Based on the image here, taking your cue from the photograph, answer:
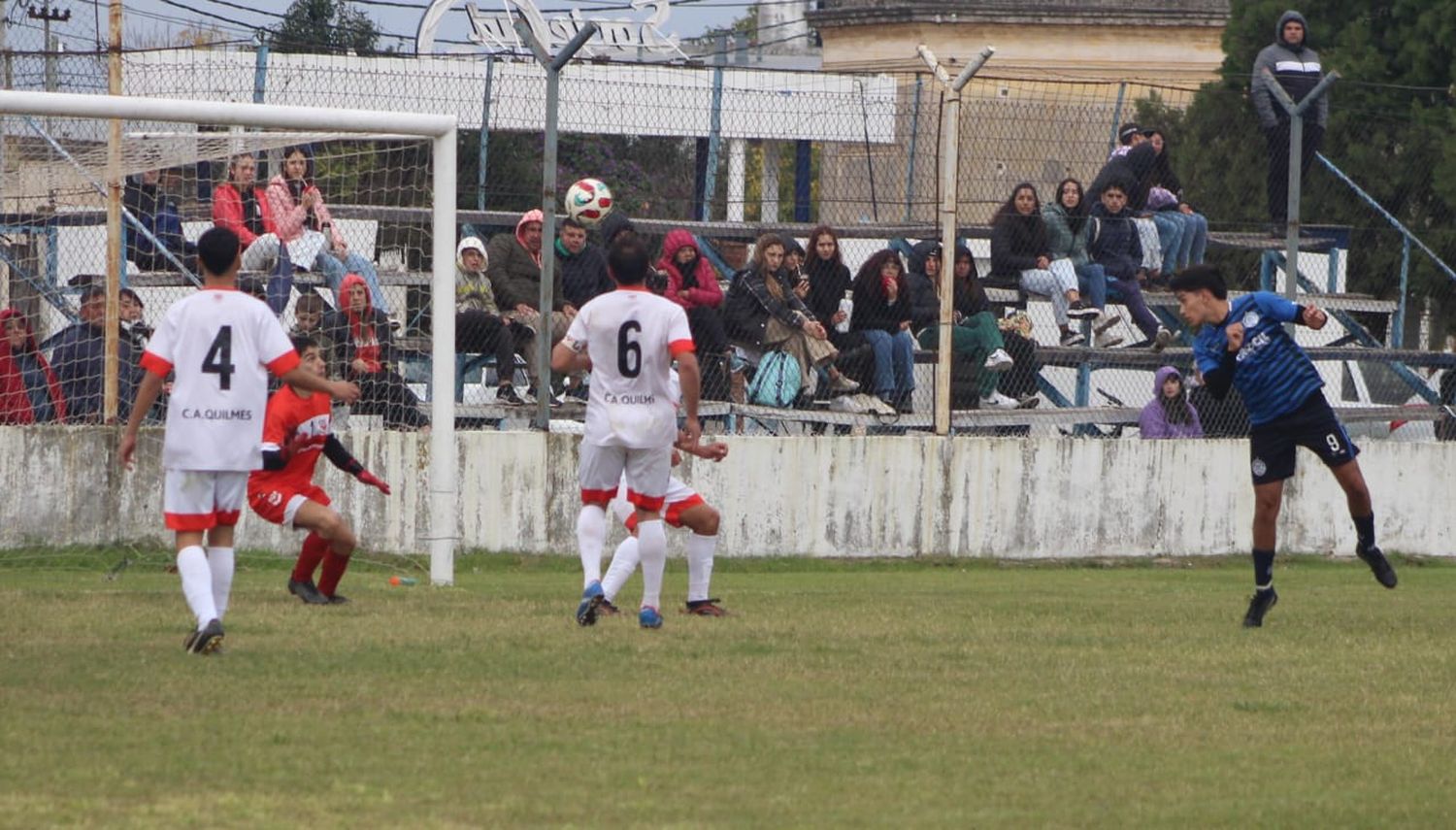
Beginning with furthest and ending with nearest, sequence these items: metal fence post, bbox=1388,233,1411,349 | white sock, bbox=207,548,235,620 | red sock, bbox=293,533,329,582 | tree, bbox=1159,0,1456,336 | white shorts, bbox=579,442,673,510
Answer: tree, bbox=1159,0,1456,336
metal fence post, bbox=1388,233,1411,349
red sock, bbox=293,533,329,582
white shorts, bbox=579,442,673,510
white sock, bbox=207,548,235,620

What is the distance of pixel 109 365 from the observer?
1528cm

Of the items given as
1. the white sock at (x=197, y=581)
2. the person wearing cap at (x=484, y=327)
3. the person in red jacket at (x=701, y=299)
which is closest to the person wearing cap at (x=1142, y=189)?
Answer: the person in red jacket at (x=701, y=299)

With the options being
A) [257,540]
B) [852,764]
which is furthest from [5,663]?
[257,540]

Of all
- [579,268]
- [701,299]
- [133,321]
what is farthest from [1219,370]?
[133,321]

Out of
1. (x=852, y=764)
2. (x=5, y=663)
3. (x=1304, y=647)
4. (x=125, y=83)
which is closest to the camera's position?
(x=852, y=764)

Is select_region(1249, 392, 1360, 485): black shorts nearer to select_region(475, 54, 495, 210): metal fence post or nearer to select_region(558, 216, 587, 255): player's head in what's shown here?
select_region(558, 216, 587, 255): player's head

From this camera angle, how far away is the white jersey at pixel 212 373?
9.03 meters

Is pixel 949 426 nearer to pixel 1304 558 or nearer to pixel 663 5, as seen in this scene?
pixel 1304 558

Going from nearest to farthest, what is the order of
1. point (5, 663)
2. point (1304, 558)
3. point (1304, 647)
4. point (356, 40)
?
1. point (5, 663)
2. point (1304, 647)
3. point (1304, 558)
4. point (356, 40)

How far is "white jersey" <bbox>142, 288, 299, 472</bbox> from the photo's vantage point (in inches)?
356

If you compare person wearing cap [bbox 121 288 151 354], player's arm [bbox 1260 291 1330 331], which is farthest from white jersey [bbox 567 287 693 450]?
person wearing cap [bbox 121 288 151 354]

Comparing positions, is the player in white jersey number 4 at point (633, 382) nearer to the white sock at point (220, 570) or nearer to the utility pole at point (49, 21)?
the white sock at point (220, 570)

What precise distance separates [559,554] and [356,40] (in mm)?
10684

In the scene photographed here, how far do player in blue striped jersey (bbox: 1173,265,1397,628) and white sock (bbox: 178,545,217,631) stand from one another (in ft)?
17.2
